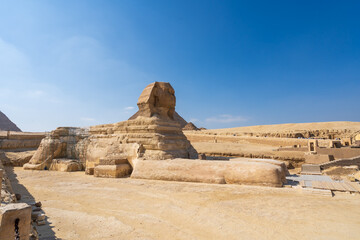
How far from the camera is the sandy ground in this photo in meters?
2.75

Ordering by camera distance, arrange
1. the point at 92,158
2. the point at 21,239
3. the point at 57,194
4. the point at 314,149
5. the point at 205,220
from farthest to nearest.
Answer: the point at 314,149 → the point at 92,158 → the point at 57,194 → the point at 205,220 → the point at 21,239

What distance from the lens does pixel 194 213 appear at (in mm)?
3467

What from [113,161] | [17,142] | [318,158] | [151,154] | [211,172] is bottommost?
[318,158]

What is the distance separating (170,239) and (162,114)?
584cm

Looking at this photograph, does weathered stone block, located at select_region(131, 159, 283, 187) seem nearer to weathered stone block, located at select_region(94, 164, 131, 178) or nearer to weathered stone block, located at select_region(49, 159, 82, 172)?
weathered stone block, located at select_region(94, 164, 131, 178)

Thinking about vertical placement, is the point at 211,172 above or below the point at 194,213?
above

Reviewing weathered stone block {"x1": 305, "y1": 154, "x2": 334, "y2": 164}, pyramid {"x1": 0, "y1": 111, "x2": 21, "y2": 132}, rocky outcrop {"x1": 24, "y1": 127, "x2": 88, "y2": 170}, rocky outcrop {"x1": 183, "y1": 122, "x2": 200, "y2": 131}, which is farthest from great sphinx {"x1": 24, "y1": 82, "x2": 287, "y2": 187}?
pyramid {"x1": 0, "y1": 111, "x2": 21, "y2": 132}

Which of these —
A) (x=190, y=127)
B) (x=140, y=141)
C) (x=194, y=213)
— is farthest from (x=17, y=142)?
(x=190, y=127)

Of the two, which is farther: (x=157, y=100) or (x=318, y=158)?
(x=318, y=158)

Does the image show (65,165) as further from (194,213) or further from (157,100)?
(194,213)

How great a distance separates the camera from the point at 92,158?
835cm

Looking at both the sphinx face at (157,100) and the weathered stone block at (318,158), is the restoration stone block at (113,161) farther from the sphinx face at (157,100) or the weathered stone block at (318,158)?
the weathered stone block at (318,158)

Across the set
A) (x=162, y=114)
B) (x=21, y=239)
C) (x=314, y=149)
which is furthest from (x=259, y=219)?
(x=314, y=149)

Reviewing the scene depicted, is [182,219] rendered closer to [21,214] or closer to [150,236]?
[150,236]
